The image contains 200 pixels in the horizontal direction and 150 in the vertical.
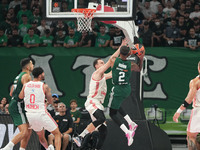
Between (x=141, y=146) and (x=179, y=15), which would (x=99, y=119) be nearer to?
(x=141, y=146)

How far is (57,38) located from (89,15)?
200 inches

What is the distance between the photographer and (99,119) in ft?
35.7

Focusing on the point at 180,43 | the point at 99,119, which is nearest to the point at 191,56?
the point at 180,43

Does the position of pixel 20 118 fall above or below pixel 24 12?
below

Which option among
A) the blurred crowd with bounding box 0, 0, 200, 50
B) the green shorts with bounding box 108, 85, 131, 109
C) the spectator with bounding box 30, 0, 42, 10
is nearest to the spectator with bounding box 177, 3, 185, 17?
→ the blurred crowd with bounding box 0, 0, 200, 50

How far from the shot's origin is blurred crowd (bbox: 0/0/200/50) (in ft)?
54.6

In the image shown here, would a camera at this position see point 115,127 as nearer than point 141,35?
Yes

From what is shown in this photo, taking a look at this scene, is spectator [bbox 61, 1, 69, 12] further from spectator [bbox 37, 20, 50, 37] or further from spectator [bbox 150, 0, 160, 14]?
spectator [bbox 150, 0, 160, 14]

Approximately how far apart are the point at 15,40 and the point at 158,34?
5.11m

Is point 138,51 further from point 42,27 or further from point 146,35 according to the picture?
point 42,27

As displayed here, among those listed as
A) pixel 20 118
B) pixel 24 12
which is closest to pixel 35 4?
pixel 24 12

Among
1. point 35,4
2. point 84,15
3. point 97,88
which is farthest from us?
point 35,4

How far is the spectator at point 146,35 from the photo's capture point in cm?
1667

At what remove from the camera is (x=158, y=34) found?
55.5 ft
